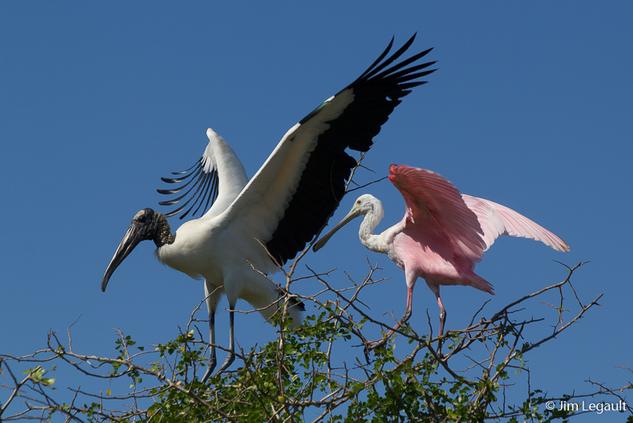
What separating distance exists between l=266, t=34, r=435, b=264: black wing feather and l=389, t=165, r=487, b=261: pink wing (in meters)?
0.95

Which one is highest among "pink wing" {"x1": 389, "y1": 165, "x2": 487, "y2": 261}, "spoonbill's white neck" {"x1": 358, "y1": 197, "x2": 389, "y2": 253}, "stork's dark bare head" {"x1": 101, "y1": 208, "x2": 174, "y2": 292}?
"stork's dark bare head" {"x1": 101, "y1": 208, "x2": 174, "y2": 292}

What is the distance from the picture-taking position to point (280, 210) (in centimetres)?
1045

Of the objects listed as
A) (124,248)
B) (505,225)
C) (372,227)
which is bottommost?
(505,225)

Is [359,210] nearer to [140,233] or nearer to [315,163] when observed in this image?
[315,163]

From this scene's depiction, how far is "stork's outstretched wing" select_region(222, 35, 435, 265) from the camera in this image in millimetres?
9742

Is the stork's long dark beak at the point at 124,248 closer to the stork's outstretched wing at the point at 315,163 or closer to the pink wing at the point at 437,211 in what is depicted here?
the stork's outstretched wing at the point at 315,163

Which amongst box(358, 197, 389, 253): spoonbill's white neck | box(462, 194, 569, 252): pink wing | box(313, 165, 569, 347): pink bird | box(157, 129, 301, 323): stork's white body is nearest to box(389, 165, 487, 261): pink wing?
box(313, 165, 569, 347): pink bird

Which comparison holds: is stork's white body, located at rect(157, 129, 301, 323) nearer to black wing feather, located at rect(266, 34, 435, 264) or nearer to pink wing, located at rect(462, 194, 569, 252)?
black wing feather, located at rect(266, 34, 435, 264)

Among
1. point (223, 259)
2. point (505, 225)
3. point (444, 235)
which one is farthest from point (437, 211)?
Answer: point (223, 259)

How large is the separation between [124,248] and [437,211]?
3397mm

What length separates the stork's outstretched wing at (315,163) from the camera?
974cm

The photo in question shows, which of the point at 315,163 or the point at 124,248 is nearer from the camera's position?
the point at 315,163

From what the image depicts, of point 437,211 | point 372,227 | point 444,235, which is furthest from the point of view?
point 372,227

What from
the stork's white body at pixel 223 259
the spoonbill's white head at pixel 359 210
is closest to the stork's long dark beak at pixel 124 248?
the stork's white body at pixel 223 259
